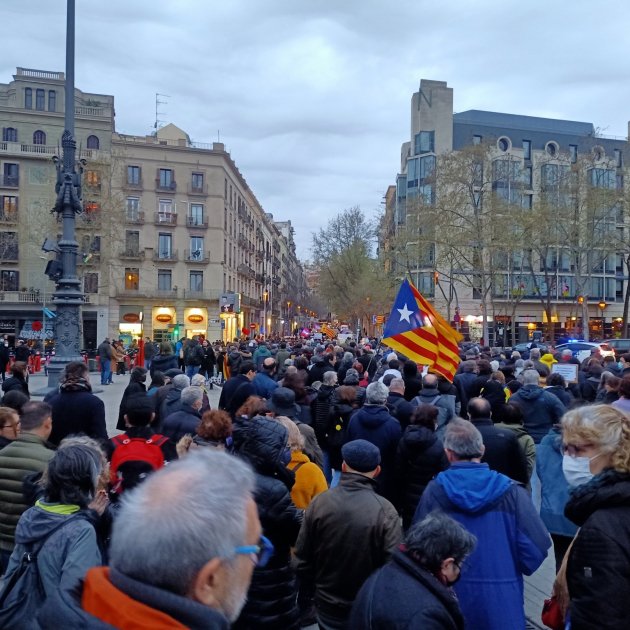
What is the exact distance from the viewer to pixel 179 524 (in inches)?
59.6

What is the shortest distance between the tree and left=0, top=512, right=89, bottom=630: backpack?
4939 cm

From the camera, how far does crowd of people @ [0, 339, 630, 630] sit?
5.01 feet

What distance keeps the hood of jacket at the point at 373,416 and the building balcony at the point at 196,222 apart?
4580 centimetres

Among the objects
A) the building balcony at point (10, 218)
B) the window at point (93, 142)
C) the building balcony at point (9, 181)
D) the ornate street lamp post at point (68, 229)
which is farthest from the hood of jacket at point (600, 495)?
the building balcony at point (9, 181)

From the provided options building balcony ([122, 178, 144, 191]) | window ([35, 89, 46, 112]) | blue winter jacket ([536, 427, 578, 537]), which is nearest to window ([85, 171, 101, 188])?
building balcony ([122, 178, 144, 191])

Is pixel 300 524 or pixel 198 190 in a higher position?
pixel 198 190

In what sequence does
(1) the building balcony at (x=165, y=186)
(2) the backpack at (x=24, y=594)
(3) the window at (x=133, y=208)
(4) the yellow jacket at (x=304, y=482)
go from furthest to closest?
(1) the building balcony at (x=165, y=186) → (3) the window at (x=133, y=208) → (4) the yellow jacket at (x=304, y=482) → (2) the backpack at (x=24, y=594)

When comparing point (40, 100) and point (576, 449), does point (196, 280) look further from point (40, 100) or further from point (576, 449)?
point (576, 449)

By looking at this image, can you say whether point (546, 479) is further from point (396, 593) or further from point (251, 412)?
point (396, 593)

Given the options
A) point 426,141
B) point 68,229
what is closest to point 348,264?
point 426,141

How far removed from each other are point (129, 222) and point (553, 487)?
46.5m

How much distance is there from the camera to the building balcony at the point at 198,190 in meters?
49.8

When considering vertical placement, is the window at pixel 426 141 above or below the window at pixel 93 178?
above

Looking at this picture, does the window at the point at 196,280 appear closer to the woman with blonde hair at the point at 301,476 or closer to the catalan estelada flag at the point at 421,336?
the catalan estelada flag at the point at 421,336
